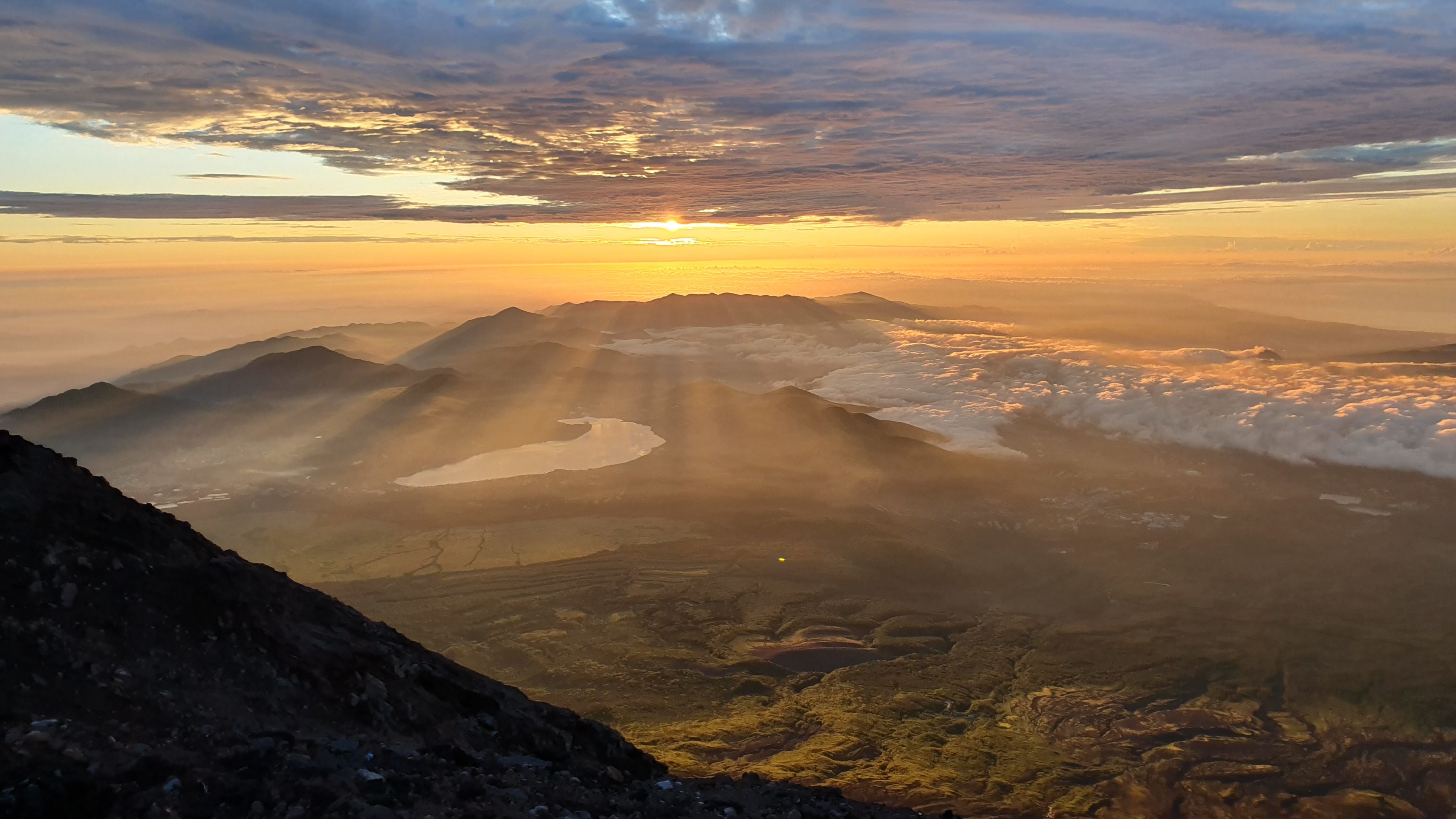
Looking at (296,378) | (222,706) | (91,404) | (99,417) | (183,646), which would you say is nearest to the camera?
(222,706)

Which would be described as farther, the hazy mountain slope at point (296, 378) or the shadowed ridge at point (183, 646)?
the hazy mountain slope at point (296, 378)

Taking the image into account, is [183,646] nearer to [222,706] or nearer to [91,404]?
[222,706]

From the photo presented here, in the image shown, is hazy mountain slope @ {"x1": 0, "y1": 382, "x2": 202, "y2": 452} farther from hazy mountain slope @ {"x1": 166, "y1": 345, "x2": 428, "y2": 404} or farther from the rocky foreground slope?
the rocky foreground slope

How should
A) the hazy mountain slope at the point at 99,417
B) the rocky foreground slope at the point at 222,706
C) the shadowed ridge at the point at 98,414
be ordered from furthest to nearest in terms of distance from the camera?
1. the shadowed ridge at the point at 98,414
2. the hazy mountain slope at the point at 99,417
3. the rocky foreground slope at the point at 222,706

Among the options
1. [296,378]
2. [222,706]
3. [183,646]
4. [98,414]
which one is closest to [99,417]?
[98,414]

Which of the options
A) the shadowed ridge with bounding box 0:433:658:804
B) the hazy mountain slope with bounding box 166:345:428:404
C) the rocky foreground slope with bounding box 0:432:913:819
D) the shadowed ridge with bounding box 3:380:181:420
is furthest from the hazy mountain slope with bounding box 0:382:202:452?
the rocky foreground slope with bounding box 0:432:913:819

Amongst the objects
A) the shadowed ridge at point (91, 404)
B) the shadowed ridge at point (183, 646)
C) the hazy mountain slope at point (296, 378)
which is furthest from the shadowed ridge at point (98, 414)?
the shadowed ridge at point (183, 646)

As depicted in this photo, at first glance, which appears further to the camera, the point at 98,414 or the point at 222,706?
the point at 98,414

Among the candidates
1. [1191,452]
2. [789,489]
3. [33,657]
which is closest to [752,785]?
[33,657]

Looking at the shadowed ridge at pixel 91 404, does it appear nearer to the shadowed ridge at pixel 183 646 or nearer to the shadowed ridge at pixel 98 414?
the shadowed ridge at pixel 98 414
